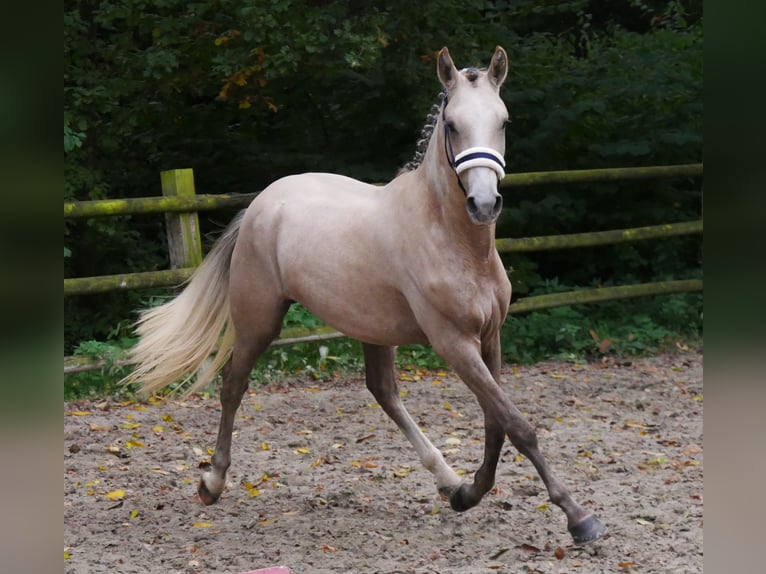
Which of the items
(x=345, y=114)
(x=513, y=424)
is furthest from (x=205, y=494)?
(x=345, y=114)

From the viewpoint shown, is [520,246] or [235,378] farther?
[520,246]

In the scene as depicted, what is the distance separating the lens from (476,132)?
286cm

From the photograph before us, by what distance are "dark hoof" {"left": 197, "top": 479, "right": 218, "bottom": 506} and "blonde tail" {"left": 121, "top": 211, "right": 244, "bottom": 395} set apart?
49cm

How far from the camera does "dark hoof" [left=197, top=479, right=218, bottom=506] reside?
385 cm

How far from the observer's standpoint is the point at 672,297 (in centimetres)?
783

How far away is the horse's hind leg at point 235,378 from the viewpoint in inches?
151

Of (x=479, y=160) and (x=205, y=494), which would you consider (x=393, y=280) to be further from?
(x=205, y=494)

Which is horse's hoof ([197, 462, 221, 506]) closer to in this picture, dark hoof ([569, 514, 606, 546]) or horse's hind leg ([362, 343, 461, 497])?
horse's hind leg ([362, 343, 461, 497])

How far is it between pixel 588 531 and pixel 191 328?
199cm

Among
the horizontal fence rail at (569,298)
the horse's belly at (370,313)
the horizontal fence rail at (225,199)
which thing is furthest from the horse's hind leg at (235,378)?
the horizontal fence rail at (569,298)

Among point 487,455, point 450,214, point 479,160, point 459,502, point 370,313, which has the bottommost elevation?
point 459,502

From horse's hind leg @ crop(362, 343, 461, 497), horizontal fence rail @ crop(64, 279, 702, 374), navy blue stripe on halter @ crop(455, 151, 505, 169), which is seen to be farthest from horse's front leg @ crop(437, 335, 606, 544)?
horizontal fence rail @ crop(64, 279, 702, 374)

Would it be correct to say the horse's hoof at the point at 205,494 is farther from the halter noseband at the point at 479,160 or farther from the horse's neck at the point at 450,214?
the halter noseband at the point at 479,160
